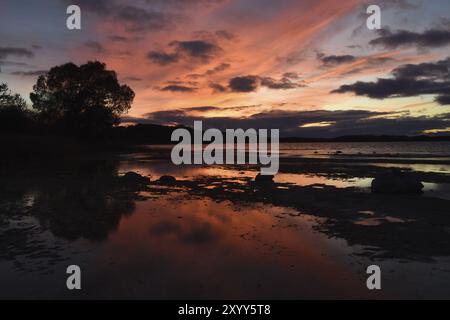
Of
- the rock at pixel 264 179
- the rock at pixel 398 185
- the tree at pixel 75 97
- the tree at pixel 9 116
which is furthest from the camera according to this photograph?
the tree at pixel 75 97

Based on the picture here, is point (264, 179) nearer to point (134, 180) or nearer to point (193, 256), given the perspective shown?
point (134, 180)

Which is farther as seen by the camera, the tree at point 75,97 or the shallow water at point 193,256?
the tree at point 75,97

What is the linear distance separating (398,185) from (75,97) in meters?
48.6

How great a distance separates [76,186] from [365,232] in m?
14.9

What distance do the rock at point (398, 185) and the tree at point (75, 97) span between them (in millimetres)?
46059

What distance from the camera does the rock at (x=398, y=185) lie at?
1603 cm

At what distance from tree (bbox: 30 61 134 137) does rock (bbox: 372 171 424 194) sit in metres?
46.1

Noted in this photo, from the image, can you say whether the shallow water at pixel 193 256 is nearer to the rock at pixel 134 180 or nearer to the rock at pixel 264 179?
the rock at pixel 134 180

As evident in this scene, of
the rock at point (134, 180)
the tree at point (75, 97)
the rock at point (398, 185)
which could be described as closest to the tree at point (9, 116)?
the tree at point (75, 97)

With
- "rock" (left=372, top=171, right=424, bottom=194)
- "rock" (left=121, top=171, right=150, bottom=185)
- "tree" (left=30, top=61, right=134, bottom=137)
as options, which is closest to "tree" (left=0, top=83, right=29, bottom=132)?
"tree" (left=30, top=61, right=134, bottom=137)

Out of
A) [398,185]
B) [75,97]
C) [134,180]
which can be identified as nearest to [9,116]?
[75,97]

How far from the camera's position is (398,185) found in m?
16.2

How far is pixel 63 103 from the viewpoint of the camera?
52.2 metres

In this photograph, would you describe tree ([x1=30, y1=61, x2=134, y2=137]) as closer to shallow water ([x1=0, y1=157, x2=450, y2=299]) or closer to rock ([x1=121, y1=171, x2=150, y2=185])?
rock ([x1=121, y1=171, x2=150, y2=185])
